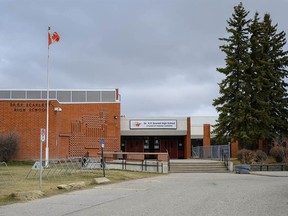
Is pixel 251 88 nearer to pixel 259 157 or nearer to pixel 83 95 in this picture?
pixel 259 157

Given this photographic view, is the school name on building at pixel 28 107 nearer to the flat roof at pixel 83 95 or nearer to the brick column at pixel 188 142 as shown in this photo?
the flat roof at pixel 83 95

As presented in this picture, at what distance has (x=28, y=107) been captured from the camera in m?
36.9

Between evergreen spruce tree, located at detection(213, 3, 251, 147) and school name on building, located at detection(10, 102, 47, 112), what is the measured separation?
16.1m

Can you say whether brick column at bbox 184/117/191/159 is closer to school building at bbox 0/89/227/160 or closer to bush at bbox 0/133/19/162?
school building at bbox 0/89/227/160

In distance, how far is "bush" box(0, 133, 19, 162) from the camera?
33719 millimetres

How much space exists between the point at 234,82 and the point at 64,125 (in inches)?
675

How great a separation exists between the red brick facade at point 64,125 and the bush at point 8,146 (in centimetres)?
124

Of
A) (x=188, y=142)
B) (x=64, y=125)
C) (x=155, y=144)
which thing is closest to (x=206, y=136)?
(x=188, y=142)

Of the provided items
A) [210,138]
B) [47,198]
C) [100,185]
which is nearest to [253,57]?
[210,138]

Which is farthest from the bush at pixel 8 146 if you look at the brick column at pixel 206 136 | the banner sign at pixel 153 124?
the brick column at pixel 206 136

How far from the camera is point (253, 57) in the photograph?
40.3 m

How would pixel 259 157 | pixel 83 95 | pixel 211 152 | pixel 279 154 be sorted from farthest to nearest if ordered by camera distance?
pixel 83 95
pixel 211 152
pixel 279 154
pixel 259 157

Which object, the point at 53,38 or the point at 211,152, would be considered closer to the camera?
the point at 53,38

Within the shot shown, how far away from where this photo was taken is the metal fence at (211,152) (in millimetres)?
37781
